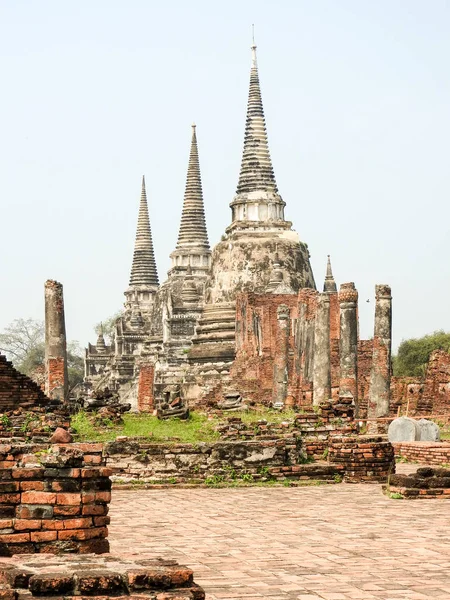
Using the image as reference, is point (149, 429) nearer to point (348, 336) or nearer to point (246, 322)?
point (348, 336)

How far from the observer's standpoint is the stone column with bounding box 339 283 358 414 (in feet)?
68.1

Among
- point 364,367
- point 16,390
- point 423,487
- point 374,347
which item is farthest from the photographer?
point 364,367

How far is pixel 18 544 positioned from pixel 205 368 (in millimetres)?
36431

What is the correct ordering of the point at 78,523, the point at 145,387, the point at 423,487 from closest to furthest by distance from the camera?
the point at 78,523 < the point at 423,487 < the point at 145,387

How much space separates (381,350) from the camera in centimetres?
2080

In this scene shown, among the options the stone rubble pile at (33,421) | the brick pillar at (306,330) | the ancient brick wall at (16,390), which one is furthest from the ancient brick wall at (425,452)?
the brick pillar at (306,330)

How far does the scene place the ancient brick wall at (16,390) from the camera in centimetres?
1506

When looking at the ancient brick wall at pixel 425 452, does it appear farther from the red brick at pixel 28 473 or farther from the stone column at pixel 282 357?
the stone column at pixel 282 357

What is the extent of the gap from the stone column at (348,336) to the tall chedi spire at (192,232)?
3854 cm

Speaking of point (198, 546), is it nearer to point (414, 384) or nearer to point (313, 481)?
point (313, 481)

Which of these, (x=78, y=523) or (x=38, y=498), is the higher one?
(x=38, y=498)

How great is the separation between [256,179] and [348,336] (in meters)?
30.3

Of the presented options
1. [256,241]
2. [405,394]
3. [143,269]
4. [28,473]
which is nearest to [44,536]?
[28,473]

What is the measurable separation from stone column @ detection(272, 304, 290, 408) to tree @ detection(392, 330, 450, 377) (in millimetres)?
20227
